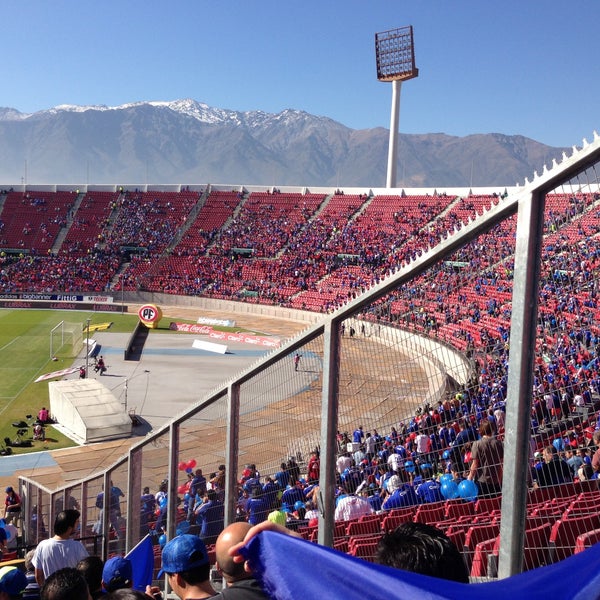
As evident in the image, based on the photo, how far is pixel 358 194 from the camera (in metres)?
67.1

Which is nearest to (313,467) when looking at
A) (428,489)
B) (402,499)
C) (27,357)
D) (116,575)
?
(402,499)

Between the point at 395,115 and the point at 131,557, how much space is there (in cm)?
6473

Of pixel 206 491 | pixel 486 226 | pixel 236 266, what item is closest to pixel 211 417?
pixel 206 491

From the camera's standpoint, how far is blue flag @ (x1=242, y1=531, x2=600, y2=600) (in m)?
2.02

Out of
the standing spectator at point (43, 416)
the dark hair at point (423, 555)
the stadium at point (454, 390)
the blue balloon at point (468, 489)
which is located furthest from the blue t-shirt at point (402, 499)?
the standing spectator at point (43, 416)

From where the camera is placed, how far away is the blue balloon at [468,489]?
3.79 metres

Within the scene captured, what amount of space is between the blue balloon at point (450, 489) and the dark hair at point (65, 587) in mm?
2155

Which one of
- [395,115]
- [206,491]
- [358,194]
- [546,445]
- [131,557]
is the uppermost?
[395,115]

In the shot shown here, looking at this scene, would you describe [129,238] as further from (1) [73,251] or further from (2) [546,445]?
(2) [546,445]

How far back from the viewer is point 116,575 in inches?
175

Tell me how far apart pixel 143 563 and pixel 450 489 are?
10.6 feet

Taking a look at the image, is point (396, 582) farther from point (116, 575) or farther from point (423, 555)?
point (116, 575)

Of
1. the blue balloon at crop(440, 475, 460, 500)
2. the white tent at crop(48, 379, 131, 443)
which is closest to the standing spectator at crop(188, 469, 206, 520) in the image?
the blue balloon at crop(440, 475, 460, 500)

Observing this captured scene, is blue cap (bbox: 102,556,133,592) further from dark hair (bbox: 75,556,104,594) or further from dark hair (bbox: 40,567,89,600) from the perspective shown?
dark hair (bbox: 40,567,89,600)
